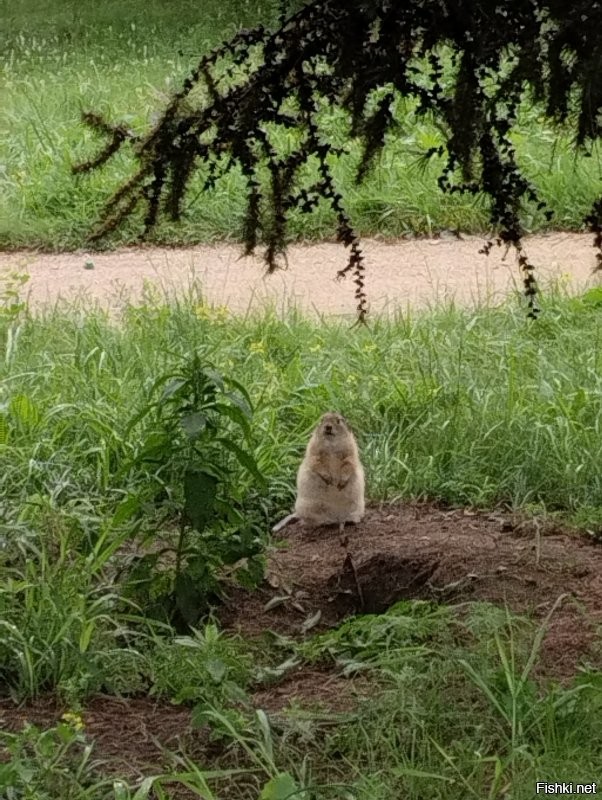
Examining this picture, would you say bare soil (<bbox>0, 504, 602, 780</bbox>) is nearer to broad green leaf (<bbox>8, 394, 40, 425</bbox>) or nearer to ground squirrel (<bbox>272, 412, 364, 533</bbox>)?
ground squirrel (<bbox>272, 412, 364, 533</bbox>)

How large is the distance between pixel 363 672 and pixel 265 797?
2.49 feet

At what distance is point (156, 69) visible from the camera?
454 inches

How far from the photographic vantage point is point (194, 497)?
3.62 metres

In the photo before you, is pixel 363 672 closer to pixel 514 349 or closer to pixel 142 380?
pixel 142 380

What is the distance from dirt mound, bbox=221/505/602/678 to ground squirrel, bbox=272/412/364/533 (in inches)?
2.6

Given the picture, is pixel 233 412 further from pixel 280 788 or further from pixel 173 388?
pixel 280 788

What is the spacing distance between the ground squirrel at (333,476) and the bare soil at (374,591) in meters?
0.06

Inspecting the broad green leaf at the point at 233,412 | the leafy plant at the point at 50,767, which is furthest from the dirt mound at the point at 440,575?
the leafy plant at the point at 50,767

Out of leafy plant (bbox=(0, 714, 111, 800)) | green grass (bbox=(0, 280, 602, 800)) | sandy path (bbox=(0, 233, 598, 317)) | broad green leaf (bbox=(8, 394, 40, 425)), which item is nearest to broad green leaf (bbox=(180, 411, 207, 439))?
green grass (bbox=(0, 280, 602, 800))

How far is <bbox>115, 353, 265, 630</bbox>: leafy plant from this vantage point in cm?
366

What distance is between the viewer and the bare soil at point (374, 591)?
331 centimetres

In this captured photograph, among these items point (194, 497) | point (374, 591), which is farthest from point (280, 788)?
point (374, 591)

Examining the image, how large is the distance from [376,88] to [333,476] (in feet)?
6.17

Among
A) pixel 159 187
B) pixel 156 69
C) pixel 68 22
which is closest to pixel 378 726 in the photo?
pixel 159 187
